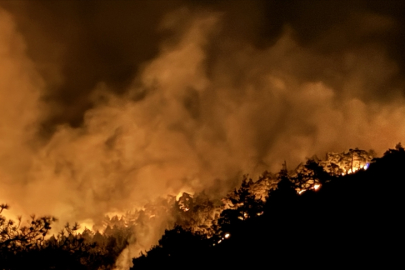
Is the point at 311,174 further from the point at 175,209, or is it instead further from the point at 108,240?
the point at 108,240

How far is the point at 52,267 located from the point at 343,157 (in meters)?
35.3

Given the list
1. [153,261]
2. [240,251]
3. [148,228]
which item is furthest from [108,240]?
[240,251]

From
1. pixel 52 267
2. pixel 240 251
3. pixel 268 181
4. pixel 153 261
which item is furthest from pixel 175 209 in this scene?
pixel 52 267

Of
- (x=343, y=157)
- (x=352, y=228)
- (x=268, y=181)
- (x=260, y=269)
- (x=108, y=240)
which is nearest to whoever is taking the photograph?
(x=352, y=228)

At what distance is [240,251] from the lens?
23266 mm

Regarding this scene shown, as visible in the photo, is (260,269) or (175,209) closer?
(260,269)

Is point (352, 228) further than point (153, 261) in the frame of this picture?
No

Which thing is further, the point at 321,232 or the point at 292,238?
the point at 292,238

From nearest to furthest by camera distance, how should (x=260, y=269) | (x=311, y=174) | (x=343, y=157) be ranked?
(x=260, y=269)
(x=311, y=174)
(x=343, y=157)

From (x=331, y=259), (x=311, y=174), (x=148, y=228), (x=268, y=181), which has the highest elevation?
(x=148, y=228)

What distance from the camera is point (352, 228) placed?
18719 mm

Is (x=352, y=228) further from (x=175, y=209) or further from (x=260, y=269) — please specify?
(x=175, y=209)

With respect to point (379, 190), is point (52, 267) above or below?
above

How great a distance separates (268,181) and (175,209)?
97.6 feet
